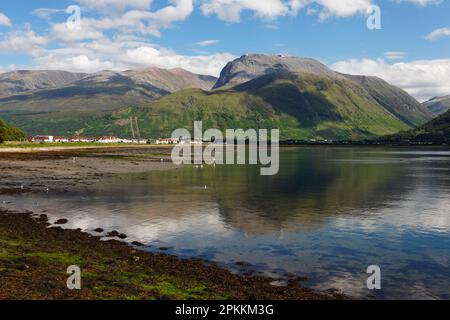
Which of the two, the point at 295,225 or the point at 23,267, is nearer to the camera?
the point at 23,267

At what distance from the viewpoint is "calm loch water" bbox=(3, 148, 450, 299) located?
106 ft

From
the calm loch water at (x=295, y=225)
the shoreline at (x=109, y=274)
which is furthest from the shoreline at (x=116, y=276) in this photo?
the calm loch water at (x=295, y=225)

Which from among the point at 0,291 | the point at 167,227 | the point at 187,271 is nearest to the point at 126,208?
the point at 167,227

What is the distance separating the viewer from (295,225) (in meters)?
48.9

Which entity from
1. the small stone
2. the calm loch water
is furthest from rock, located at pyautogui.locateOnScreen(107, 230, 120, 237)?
the small stone

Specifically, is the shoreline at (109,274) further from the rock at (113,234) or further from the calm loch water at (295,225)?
the calm loch water at (295,225)

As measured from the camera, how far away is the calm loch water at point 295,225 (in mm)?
32312

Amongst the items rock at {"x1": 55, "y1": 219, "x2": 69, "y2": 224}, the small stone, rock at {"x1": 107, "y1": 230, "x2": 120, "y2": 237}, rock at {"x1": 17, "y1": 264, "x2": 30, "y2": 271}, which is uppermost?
rock at {"x1": 17, "y1": 264, "x2": 30, "y2": 271}

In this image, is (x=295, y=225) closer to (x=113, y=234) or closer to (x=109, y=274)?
(x=113, y=234)

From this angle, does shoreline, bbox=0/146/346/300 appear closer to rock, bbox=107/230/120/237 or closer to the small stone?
the small stone

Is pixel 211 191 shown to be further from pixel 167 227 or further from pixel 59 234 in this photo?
pixel 59 234

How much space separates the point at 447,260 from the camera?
3556 centimetres

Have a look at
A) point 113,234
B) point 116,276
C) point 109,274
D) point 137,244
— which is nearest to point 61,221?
point 113,234
